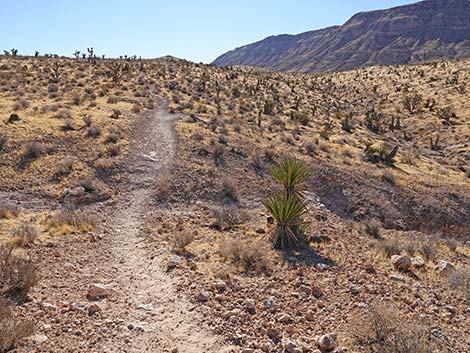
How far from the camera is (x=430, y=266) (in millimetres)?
8664

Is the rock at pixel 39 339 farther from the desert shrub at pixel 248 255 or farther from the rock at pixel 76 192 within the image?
the rock at pixel 76 192

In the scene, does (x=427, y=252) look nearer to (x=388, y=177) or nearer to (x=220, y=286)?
(x=220, y=286)

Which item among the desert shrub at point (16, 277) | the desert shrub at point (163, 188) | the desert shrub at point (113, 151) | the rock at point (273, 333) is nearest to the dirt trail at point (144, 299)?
the desert shrub at point (163, 188)

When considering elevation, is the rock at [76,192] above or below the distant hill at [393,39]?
below

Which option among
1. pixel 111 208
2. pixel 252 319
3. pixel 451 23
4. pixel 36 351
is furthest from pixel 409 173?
pixel 451 23

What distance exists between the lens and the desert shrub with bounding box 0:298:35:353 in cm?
490

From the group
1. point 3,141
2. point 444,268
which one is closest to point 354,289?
point 444,268

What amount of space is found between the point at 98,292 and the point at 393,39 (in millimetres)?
149995

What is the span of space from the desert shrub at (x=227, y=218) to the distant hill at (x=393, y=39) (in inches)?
4688

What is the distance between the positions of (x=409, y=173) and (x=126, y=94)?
21071mm

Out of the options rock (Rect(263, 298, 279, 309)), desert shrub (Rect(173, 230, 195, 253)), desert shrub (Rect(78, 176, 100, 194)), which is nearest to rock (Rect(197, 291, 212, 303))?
rock (Rect(263, 298, 279, 309))

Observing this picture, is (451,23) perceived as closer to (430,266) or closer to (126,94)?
(126,94)

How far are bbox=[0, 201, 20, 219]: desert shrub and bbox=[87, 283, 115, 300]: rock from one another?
509 centimetres

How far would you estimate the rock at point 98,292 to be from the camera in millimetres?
6633
